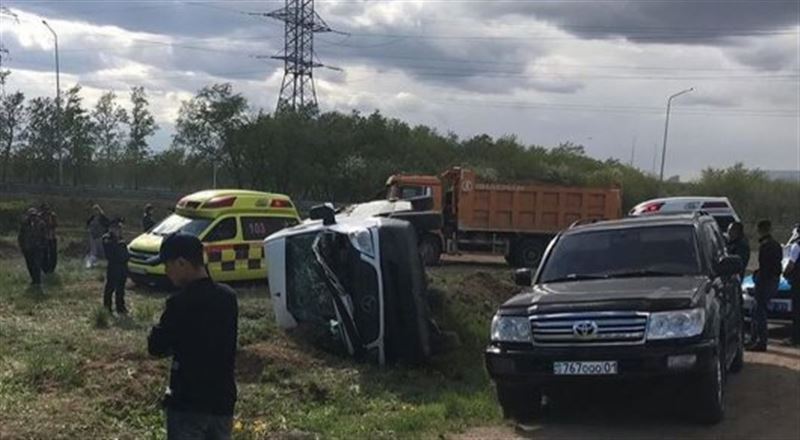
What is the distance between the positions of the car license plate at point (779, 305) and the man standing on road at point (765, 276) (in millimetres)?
1388

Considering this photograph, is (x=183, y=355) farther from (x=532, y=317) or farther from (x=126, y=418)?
(x=532, y=317)

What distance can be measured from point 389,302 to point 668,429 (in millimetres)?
3771

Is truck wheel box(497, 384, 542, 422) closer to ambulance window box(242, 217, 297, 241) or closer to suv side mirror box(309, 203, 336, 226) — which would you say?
suv side mirror box(309, 203, 336, 226)

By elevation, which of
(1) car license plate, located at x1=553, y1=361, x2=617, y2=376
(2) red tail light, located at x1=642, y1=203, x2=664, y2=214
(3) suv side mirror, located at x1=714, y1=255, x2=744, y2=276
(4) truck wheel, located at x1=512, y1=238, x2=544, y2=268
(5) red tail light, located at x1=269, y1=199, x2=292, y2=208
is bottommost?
(4) truck wheel, located at x1=512, y1=238, x2=544, y2=268

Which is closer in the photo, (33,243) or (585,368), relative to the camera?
(585,368)

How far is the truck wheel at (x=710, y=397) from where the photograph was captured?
8.02m

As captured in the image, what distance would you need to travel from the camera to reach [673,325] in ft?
25.9

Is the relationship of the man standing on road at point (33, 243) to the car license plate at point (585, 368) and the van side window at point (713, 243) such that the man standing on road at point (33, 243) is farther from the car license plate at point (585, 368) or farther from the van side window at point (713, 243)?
the car license plate at point (585, 368)

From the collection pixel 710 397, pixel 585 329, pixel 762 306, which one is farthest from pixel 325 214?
pixel 762 306

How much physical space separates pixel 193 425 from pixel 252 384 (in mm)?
4836

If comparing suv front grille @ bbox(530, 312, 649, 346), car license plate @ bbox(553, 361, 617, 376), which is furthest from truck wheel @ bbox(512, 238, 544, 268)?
car license plate @ bbox(553, 361, 617, 376)

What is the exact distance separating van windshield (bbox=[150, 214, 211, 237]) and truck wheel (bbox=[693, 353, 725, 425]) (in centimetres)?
1263

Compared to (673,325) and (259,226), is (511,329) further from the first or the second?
(259,226)

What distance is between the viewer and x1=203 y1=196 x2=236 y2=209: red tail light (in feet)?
64.5
